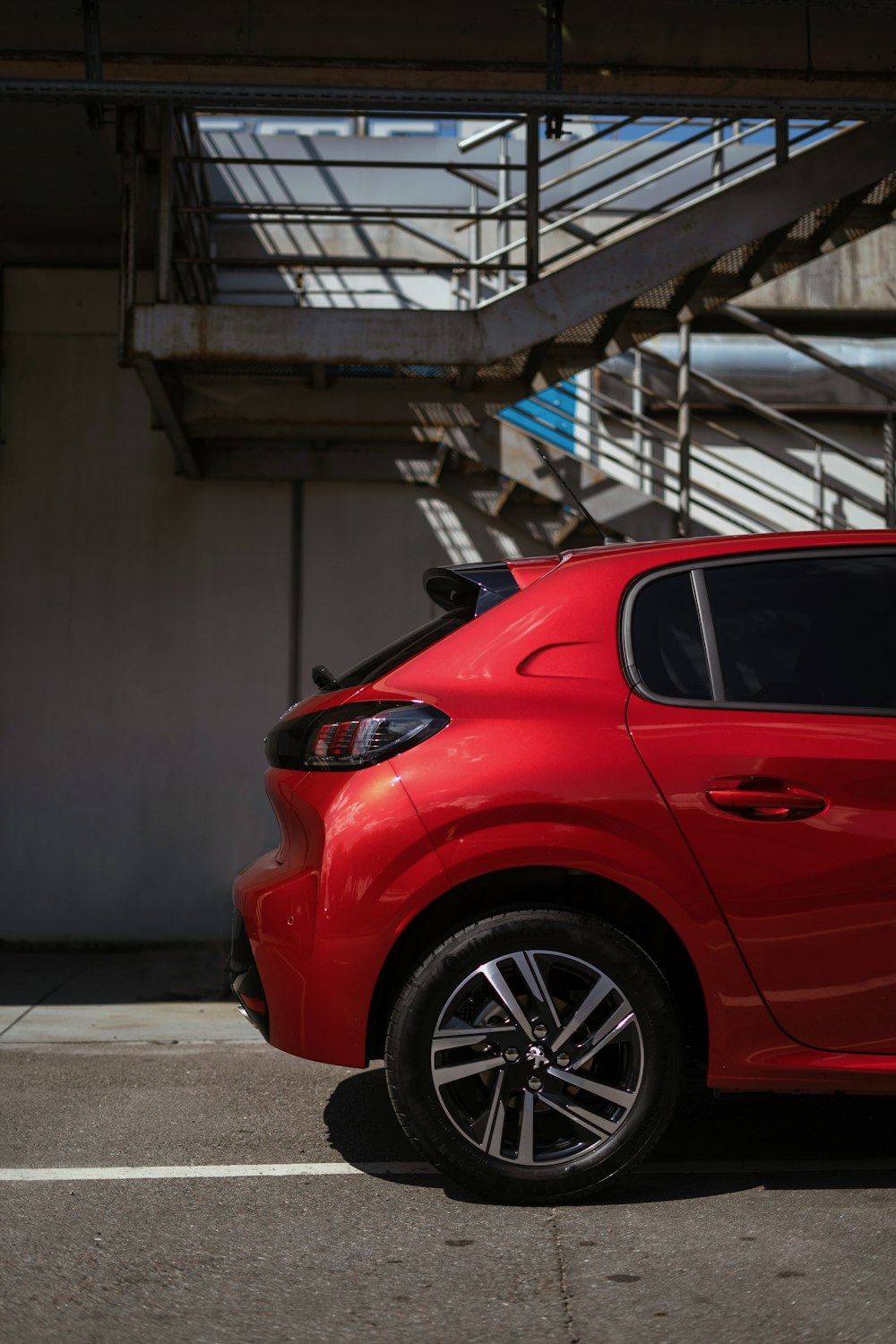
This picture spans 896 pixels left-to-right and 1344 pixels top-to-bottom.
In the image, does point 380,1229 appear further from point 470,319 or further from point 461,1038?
point 470,319

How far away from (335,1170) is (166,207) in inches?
192

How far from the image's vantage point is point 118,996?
7.07m

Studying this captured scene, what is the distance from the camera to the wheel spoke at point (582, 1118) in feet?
11.0

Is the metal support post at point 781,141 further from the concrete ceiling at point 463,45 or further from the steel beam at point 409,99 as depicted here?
the steel beam at point 409,99

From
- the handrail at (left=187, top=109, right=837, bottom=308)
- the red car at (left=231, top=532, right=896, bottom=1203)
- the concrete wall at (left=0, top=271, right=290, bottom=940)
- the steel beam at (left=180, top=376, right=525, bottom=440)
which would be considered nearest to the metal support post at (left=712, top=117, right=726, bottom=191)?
the handrail at (left=187, top=109, right=837, bottom=308)

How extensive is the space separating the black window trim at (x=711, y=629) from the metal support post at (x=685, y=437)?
4.47 m

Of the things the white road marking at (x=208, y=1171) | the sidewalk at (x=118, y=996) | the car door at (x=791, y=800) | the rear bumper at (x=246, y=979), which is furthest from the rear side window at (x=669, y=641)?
the sidewalk at (x=118, y=996)

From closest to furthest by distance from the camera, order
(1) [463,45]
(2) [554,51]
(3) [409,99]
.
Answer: (3) [409,99] → (2) [554,51] → (1) [463,45]

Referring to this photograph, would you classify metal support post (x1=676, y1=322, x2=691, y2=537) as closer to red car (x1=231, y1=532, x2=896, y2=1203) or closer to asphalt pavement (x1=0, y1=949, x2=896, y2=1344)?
asphalt pavement (x1=0, y1=949, x2=896, y2=1344)

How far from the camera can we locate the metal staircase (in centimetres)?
685

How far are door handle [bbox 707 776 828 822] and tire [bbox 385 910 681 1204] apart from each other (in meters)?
0.44

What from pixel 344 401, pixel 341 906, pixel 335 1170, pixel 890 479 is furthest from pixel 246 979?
pixel 890 479

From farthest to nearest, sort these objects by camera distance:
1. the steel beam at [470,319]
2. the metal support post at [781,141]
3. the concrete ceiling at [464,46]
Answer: the metal support post at [781,141] < the steel beam at [470,319] < the concrete ceiling at [464,46]

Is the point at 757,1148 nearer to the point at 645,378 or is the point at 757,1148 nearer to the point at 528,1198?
the point at 528,1198
